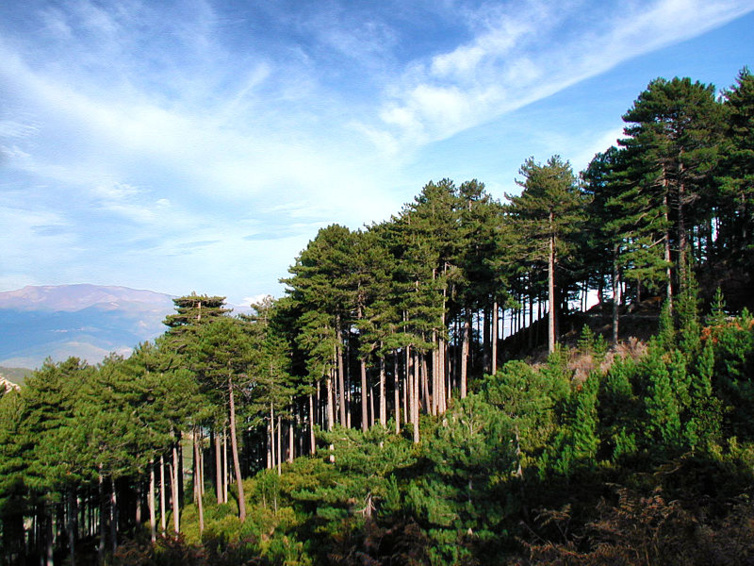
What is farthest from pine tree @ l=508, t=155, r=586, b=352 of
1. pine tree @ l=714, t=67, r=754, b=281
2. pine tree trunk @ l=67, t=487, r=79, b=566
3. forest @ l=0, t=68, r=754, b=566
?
pine tree trunk @ l=67, t=487, r=79, b=566

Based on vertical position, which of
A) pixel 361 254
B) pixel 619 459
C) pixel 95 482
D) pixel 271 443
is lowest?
pixel 271 443

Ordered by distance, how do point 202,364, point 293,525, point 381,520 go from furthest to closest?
point 202,364 < point 293,525 < point 381,520

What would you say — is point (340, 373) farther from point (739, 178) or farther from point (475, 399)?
point (739, 178)

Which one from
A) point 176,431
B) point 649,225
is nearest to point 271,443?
point 176,431

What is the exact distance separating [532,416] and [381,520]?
7.72 meters

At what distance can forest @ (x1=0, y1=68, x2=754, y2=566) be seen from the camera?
40.6 ft

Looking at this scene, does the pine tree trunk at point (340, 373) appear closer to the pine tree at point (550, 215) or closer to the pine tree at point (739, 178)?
the pine tree at point (550, 215)

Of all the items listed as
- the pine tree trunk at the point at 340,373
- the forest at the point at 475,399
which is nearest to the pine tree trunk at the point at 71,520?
the forest at the point at 475,399

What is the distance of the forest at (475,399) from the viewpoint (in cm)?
1238

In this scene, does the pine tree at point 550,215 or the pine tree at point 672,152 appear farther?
the pine tree at point 550,215

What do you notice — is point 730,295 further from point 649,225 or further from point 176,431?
point 176,431

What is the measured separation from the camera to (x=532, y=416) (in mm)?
17641

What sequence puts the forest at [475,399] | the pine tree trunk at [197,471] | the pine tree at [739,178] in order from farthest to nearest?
the pine tree trunk at [197,471], the pine tree at [739,178], the forest at [475,399]

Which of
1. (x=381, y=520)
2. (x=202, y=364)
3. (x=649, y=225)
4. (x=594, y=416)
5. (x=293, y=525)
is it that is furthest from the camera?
(x=649, y=225)
